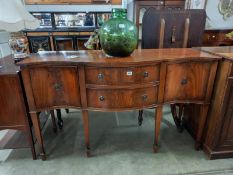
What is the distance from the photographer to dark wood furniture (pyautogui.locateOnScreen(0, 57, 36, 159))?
1.26m

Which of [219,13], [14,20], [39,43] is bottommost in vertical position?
[39,43]

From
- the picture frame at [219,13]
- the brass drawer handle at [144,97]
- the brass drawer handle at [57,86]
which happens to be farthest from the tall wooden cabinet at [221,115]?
the picture frame at [219,13]

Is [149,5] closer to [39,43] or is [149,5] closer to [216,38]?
[216,38]

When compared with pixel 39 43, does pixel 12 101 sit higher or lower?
lower

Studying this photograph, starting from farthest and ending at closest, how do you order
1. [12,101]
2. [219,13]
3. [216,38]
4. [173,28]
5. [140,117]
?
1. [219,13]
2. [216,38]
3. [140,117]
4. [173,28]
5. [12,101]

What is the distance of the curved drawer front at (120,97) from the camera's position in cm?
128

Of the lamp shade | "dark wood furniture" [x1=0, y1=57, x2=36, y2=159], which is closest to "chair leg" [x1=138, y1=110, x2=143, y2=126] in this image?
"dark wood furniture" [x1=0, y1=57, x2=36, y2=159]

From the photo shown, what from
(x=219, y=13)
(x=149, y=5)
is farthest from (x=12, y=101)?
(x=219, y=13)

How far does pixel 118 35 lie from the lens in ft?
4.03

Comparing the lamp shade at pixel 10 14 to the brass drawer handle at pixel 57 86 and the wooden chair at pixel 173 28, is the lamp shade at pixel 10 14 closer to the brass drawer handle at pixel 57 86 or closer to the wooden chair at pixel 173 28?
the brass drawer handle at pixel 57 86

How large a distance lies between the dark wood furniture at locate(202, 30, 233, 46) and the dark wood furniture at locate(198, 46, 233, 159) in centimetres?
177

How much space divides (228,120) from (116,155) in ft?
3.23

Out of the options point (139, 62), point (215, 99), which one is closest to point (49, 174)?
point (139, 62)

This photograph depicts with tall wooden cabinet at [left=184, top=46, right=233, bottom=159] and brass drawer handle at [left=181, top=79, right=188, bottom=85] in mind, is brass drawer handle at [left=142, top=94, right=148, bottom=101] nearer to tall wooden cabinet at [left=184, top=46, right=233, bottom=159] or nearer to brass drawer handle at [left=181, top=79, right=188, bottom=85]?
brass drawer handle at [left=181, top=79, right=188, bottom=85]
